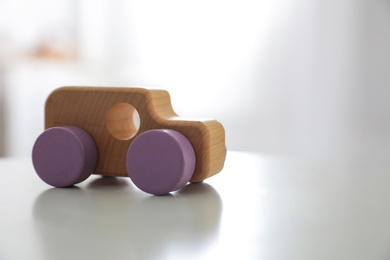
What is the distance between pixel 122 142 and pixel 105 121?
0.26ft

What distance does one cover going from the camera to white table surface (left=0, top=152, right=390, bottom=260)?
3.28ft

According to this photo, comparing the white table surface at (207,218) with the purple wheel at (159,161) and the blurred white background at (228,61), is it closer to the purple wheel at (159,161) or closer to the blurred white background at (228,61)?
the purple wheel at (159,161)

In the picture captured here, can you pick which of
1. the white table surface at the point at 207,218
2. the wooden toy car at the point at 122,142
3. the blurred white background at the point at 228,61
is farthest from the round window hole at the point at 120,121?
the blurred white background at the point at 228,61

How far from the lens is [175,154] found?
144 centimetres

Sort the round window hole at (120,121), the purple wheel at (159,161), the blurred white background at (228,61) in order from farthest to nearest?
the blurred white background at (228,61), the round window hole at (120,121), the purple wheel at (159,161)

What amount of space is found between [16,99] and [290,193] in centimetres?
199

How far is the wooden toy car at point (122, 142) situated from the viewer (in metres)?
1.46

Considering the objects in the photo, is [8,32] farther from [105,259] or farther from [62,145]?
[105,259]

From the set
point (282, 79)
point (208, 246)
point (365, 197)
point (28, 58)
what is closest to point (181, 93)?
point (282, 79)

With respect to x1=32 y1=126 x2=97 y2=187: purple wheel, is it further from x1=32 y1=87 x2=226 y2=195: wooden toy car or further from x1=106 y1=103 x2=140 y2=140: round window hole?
x1=106 y1=103 x2=140 y2=140: round window hole

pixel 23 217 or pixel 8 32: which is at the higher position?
pixel 8 32

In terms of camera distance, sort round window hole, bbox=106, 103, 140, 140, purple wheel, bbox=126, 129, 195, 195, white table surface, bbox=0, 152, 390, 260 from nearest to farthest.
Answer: white table surface, bbox=0, 152, 390, 260 → purple wheel, bbox=126, 129, 195, 195 → round window hole, bbox=106, 103, 140, 140

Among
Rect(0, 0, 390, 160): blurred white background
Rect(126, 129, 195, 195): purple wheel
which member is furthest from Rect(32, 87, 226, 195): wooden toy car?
Rect(0, 0, 390, 160): blurred white background

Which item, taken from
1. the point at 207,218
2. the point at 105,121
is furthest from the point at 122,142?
the point at 207,218
